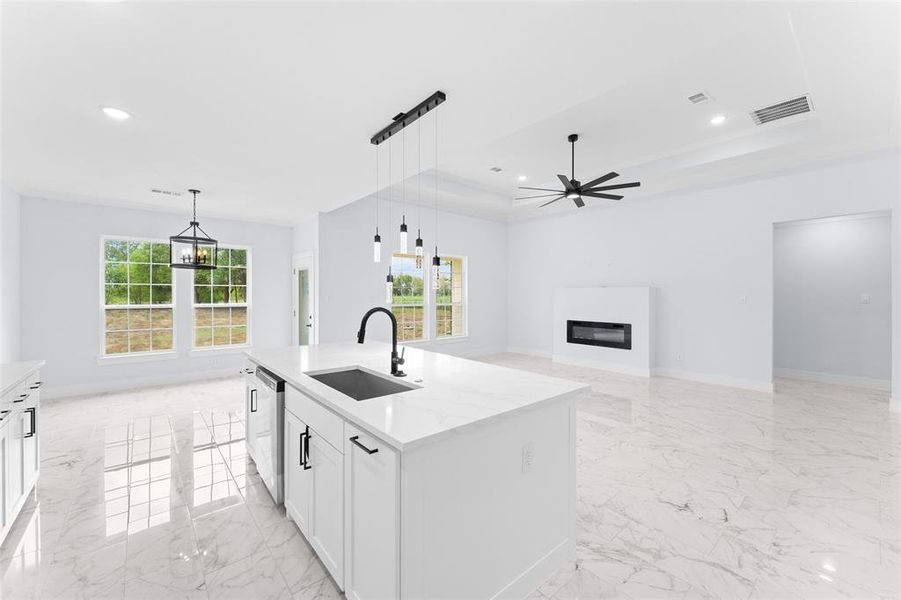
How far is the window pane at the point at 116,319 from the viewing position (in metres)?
5.36

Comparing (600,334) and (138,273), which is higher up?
(138,273)

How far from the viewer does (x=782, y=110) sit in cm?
372

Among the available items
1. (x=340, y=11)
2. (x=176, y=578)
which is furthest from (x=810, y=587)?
(x=340, y=11)

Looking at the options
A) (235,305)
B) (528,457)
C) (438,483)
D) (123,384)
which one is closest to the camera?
(438,483)

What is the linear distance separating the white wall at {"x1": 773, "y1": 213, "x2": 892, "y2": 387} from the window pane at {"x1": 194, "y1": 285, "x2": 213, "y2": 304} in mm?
8722

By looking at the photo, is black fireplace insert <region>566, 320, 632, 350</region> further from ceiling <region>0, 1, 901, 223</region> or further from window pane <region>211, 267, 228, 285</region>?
window pane <region>211, 267, 228, 285</region>

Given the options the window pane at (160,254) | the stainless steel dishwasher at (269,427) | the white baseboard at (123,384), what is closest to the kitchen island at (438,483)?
the stainless steel dishwasher at (269,427)

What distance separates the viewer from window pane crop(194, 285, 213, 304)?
19.5 feet

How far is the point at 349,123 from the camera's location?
289cm

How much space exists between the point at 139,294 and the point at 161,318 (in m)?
0.43

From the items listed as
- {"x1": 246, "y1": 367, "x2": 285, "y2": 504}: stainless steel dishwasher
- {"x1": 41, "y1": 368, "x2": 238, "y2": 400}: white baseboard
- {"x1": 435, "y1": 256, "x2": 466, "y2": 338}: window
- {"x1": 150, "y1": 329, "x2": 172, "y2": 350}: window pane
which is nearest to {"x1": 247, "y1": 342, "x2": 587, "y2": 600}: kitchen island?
{"x1": 246, "y1": 367, "x2": 285, "y2": 504}: stainless steel dishwasher

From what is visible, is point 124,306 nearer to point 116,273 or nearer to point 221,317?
point 116,273

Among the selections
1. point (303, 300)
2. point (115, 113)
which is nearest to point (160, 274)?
point (303, 300)

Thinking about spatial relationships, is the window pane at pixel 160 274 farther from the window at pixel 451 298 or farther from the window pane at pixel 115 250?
the window at pixel 451 298
